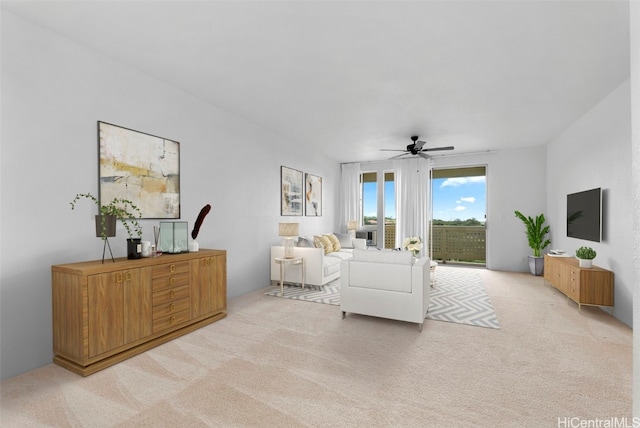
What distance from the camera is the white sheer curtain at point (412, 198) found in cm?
775

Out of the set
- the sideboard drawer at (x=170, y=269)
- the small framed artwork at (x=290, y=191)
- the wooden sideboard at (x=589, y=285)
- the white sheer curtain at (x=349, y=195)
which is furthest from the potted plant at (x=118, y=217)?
the white sheer curtain at (x=349, y=195)

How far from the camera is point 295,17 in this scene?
2430mm

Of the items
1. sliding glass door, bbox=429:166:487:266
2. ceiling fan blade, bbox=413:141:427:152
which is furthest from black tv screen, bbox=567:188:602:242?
ceiling fan blade, bbox=413:141:427:152

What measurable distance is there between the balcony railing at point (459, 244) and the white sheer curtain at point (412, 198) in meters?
0.48

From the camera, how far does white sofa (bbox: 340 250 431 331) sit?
3.43 m

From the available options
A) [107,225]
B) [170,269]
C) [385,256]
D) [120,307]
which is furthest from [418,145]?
[120,307]

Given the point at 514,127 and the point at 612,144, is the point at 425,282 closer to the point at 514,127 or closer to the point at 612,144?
the point at 612,144

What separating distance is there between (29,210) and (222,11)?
7.54 feet

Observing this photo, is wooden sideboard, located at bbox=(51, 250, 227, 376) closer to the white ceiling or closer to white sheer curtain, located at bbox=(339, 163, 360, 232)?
the white ceiling

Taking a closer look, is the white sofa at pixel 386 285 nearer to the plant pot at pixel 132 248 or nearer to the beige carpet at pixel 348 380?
the beige carpet at pixel 348 380

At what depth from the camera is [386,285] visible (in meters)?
3.58

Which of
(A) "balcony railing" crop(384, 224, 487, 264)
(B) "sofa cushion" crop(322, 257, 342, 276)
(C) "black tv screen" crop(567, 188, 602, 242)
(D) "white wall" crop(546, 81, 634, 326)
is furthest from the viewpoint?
(A) "balcony railing" crop(384, 224, 487, 264)

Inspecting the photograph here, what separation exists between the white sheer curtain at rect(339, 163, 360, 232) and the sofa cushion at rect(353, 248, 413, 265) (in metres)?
4.73

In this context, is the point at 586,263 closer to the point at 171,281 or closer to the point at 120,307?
the point at 171,281
